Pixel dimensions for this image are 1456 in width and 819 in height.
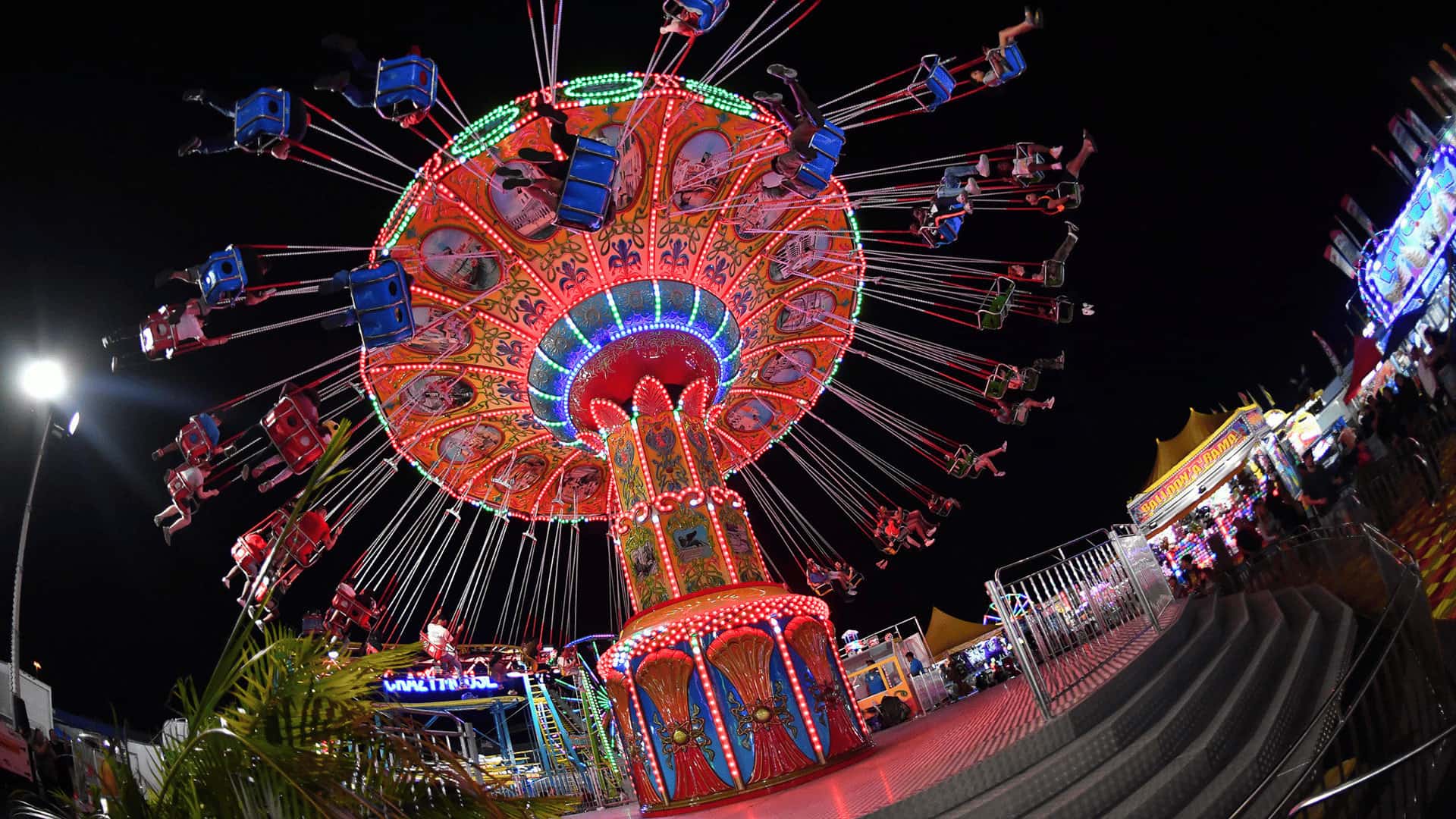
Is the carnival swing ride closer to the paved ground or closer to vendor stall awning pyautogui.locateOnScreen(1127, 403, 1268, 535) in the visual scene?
the paved ground

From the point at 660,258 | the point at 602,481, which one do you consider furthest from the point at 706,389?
the point at 602,481

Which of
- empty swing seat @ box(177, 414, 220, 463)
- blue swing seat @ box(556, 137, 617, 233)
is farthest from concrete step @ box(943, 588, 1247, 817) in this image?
empty swing seat @ box(177, 414, 220, 463)

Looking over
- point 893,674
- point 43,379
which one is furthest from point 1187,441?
point 43,379

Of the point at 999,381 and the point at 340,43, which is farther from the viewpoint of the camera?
the point at 999,381

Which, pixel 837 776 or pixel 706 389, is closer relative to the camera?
pixel 837 776

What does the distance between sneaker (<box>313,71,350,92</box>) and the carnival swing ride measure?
0.12 meters

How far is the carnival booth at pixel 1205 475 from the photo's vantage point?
2016cm

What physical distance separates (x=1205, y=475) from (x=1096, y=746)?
82.8 feet

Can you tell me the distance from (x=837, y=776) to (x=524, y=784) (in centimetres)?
983

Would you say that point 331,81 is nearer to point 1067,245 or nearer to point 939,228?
point 939,228

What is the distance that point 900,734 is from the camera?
38.1 ft

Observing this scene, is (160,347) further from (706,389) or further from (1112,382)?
(1112,382)

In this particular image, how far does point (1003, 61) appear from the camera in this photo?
8750mm

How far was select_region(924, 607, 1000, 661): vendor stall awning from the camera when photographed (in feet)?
92.7
